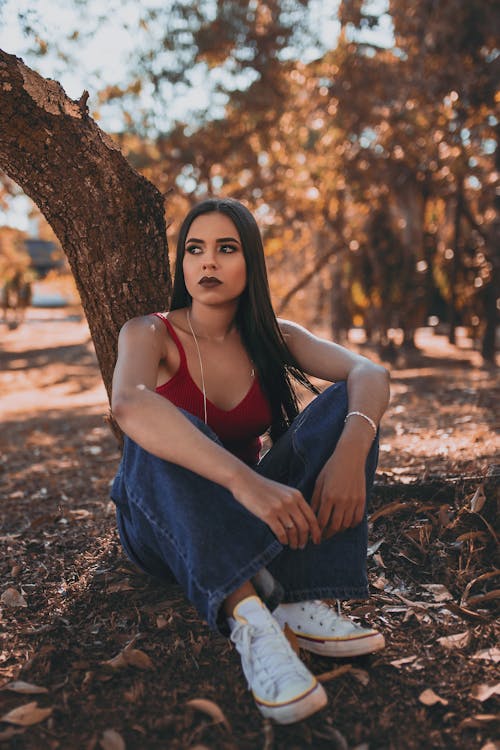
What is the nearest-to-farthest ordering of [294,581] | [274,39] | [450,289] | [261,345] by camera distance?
[294,581] < [261,345] < [274,39] < [450,289]

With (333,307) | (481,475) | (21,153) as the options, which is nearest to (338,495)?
(481,475)

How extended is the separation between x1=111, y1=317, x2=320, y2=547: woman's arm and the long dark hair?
1.92 ft

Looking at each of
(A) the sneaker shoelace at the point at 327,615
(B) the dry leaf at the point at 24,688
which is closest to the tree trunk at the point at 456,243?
(A) the sneaker shoelace at the point at 327,615

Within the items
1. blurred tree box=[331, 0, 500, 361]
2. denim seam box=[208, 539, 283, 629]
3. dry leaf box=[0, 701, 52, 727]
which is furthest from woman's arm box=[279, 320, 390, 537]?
blurred tree box=[331, 0, 500, 361]

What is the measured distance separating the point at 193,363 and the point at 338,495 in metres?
0.72

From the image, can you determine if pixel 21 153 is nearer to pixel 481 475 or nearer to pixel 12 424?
pixel 481 475

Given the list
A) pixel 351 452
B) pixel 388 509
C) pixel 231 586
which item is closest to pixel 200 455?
pixel 231 586

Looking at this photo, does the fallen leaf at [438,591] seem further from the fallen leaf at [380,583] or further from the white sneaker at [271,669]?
the white sneaker at [271,669]

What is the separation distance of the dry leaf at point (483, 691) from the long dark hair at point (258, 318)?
1091mm

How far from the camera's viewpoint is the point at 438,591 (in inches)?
97.2

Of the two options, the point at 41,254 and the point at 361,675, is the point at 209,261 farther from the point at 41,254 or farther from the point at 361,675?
the point at 41,254

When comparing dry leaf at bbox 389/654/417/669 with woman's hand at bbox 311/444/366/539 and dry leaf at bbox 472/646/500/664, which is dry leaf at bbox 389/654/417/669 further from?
woman's hand at bbox 311/444/366/539

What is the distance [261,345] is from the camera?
2.53 m

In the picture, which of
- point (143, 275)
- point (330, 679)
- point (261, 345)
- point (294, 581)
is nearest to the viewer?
point (330, 679)
